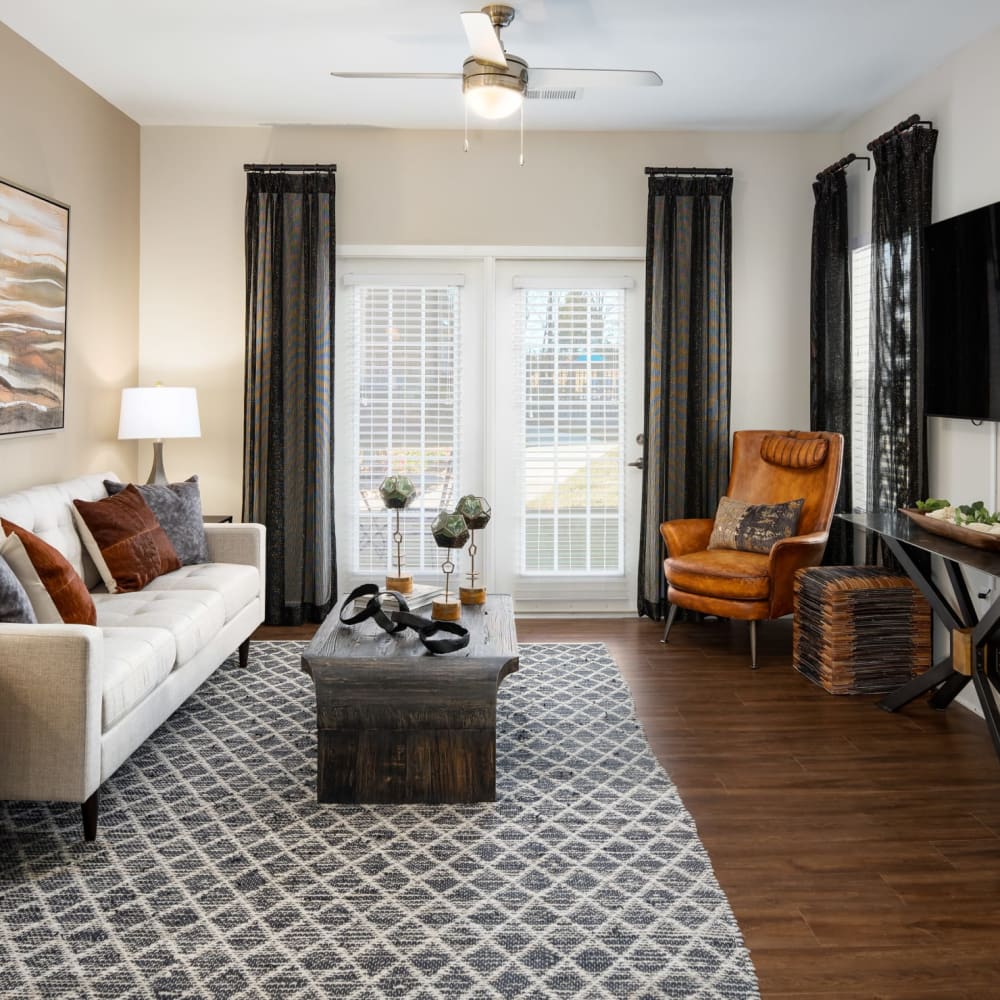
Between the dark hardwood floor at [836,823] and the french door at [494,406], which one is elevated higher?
the french door at [494,406]

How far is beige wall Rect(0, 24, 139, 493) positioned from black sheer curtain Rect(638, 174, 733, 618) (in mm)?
2959

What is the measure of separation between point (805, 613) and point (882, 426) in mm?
986

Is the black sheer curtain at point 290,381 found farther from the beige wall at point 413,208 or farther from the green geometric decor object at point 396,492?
the green geometric decor object at point 396,492

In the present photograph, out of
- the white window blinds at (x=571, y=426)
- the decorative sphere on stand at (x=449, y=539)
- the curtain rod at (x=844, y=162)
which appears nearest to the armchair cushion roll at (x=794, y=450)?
the white window blinds at (x=571, y=426)

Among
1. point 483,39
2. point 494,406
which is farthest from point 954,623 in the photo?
point 494,406

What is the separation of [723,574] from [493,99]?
2.48m

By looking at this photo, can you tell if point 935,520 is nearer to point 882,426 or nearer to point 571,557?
point 882,426

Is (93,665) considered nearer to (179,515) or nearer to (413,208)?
(179,515)

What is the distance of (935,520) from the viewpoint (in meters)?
3.75

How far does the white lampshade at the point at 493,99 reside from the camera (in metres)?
3.55

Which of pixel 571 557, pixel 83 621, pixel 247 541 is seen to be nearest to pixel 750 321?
pixel 571 557

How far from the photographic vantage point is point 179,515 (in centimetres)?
451

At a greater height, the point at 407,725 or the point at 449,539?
the point at 449,539

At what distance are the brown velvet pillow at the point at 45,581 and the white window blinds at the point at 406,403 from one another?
2.75 m
